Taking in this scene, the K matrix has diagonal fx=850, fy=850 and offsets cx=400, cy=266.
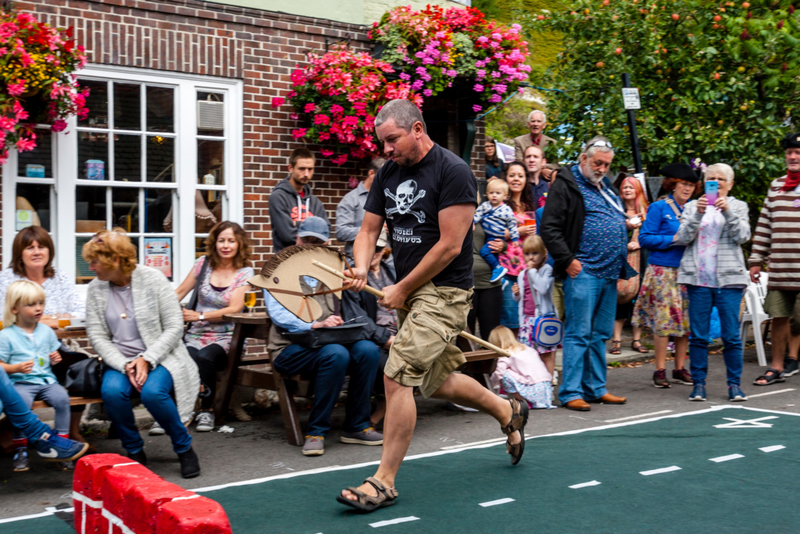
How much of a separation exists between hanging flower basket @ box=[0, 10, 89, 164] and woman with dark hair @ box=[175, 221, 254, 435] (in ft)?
5.36

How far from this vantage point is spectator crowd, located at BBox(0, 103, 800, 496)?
15.3 feet

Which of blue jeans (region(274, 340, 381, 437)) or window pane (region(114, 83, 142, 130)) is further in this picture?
window pane (region(114, 83, 142, 130))

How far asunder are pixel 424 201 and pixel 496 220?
10.8 ft

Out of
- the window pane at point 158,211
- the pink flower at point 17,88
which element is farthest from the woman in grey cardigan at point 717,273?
the pink flower at point 17,88

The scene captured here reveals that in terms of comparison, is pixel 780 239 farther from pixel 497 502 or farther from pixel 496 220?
pixel 497 502

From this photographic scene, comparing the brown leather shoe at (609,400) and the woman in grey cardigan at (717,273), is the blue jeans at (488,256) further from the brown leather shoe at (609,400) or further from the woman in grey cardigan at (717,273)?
the woman in grey cardigan at (717,273)

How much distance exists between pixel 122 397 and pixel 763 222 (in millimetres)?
6233

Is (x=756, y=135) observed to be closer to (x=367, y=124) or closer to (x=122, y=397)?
(x=367, y=124)

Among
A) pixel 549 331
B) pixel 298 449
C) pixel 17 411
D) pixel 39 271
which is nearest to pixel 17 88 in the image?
pixel 39 271

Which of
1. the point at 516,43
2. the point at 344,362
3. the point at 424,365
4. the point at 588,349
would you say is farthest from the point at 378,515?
the point at 516,43

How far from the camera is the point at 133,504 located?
334 cm

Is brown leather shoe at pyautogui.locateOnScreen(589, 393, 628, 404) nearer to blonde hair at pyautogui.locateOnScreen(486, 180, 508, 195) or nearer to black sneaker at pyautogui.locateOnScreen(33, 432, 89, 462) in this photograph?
blonde hair at pyautogui.locateOnScreen(486, 180, 508, 195)

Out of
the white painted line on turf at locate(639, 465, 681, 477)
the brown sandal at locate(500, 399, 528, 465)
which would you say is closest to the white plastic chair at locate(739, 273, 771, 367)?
the white painted line on turf at locate(639, 465, 681, 477)

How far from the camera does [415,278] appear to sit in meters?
4.57
